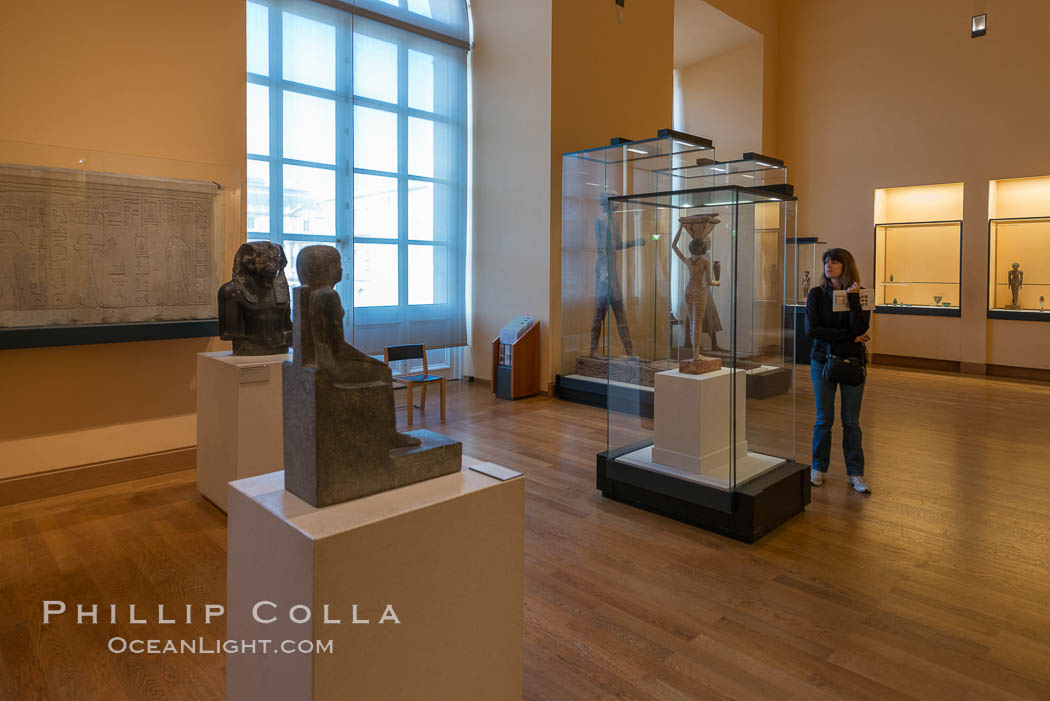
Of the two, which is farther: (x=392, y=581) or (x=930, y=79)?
(x=930, y=79)

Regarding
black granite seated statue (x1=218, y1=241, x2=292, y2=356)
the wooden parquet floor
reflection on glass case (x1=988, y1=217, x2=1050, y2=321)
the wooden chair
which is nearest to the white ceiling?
reflection on glass case (x1=988, y1=217, x2=1050, y2=321)

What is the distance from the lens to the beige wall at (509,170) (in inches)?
311

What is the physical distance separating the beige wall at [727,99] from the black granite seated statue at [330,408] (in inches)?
458

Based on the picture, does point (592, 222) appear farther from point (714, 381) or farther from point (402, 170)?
point (714, 381)

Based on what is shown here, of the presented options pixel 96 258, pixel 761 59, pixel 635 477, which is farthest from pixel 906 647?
pixel 761 59

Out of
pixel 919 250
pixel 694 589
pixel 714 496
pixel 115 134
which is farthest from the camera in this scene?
pixel 919 250

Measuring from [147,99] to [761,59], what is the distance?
10375 mm

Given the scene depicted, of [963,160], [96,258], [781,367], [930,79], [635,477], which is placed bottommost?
[635,477]

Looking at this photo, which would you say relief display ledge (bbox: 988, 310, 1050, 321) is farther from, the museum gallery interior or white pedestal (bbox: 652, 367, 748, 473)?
white pedestal (bbox: 652, 367, 748, 473)

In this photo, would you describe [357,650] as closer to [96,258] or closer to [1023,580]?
[1023,580]

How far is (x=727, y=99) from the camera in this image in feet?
40.9

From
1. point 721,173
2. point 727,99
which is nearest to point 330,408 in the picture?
point 721,173

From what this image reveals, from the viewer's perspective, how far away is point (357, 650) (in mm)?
1684

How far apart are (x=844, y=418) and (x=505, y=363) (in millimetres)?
4244
